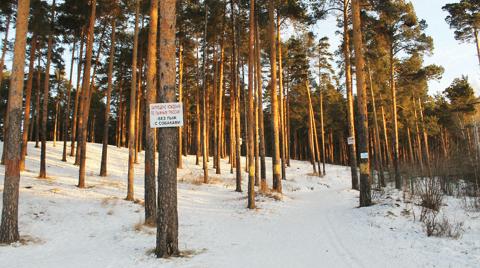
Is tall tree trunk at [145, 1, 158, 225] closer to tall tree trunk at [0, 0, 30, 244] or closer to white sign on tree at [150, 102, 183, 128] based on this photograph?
white sign on tree at [150, 102, 183, 128]

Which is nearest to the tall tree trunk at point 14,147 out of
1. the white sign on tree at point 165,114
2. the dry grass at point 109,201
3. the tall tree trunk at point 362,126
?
the dry grass at point 109,201

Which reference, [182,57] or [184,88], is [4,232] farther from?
[184,88]

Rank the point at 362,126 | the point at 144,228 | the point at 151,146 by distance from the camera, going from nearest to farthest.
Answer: the point at 144,228
the point at 151,146
the point at 362,126

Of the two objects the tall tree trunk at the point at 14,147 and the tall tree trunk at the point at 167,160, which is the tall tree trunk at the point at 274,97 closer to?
the tall tree trunk at the point at 167,160

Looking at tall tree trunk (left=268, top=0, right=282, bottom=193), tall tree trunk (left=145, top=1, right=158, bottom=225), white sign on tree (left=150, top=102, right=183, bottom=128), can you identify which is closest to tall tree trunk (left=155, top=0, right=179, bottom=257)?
white sign on tree (left=150, top=102, right=183, bottom=128)

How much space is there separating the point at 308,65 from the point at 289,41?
9.62ft

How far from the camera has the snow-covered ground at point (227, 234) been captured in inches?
248

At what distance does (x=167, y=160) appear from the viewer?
671 centimetres

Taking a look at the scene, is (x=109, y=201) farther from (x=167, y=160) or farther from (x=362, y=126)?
(x=362, y=126)

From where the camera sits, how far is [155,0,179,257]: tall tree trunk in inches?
258

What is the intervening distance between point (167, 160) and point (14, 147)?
4.72 meters

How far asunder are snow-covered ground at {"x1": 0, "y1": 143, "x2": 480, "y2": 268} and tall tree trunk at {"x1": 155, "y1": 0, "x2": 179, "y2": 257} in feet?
1.66

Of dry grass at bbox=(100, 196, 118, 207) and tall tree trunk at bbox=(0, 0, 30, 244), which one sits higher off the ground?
tall tree trunk at bbox=(0, 0, 30, 244)

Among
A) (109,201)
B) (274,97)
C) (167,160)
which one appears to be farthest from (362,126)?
(109,201)
